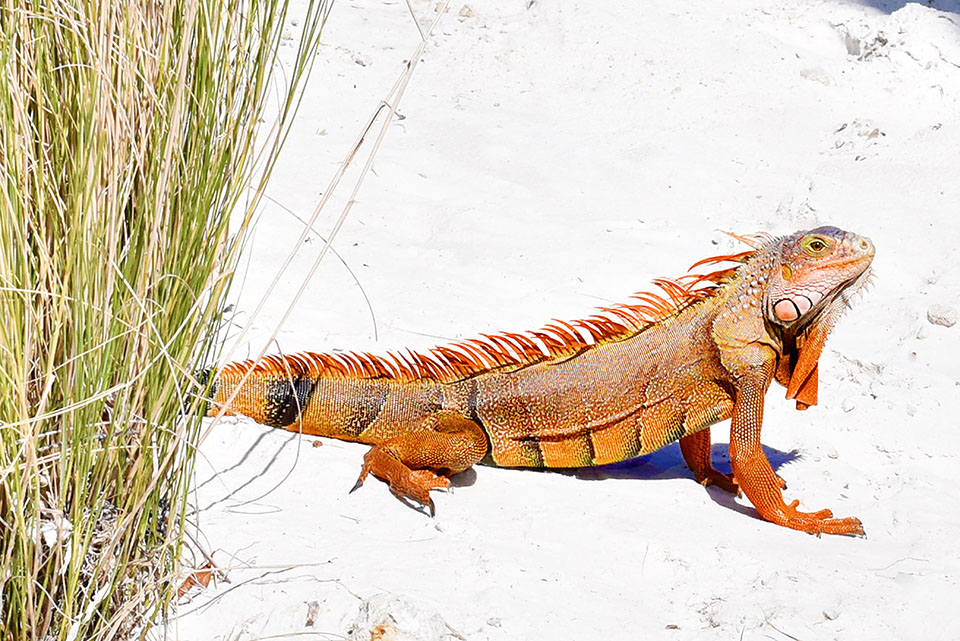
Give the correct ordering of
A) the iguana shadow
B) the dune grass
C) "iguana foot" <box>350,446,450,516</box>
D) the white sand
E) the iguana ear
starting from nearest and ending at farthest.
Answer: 1. the dune grass
2. the white sand
3. "iguana foot" <box>350,446,450,516</box>
4. the iguana ear
5. the iguana shadow

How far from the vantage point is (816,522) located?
3754 mm

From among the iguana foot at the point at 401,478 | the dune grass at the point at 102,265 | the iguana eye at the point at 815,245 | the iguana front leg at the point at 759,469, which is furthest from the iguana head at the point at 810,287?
the dune grass at the point at 102,265

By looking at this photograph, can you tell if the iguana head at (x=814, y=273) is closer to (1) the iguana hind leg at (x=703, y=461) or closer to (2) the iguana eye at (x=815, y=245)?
(2) the iguana eye at (x=815, y=245)

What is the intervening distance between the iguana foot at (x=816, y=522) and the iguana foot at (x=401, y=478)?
1.14 metres

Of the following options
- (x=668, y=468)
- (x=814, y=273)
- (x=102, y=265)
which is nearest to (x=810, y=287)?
(x=814, y=273)

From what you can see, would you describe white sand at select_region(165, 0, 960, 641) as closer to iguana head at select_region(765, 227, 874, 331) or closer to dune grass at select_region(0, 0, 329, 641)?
dune grass at select_region(0, 0, 329, 641)

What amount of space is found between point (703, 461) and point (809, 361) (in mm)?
544

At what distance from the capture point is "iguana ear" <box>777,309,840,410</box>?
3.87 metres

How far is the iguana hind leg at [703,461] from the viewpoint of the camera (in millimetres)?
4094

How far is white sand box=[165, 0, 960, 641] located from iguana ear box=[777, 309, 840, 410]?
0.41m

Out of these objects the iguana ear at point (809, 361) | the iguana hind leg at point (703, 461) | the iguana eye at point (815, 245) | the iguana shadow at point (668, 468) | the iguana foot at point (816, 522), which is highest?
the iguana eye at point (815, 245)

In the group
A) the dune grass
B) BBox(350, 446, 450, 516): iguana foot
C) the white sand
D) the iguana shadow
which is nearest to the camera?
the dune grass

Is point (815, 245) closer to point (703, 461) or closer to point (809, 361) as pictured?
point (809, 361)

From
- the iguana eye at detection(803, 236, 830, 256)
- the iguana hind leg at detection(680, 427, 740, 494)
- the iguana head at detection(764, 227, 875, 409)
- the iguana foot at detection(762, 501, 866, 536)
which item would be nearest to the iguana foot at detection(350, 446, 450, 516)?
the iguana hind leg at detection(680, 427, 740, 494)
